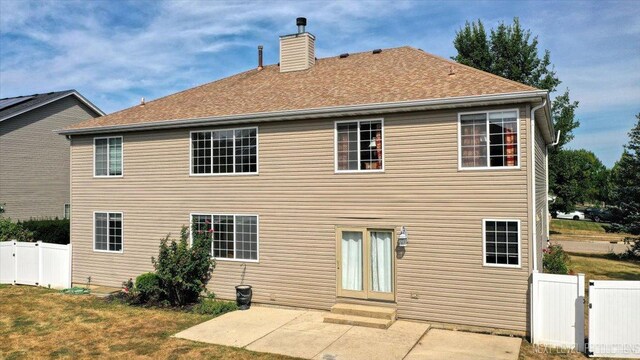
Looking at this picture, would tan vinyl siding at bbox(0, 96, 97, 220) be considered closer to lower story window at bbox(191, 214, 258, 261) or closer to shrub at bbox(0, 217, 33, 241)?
shrub at bbox(0, 217, 33, 241)

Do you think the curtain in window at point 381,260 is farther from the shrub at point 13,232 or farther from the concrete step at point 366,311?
the shrub at point 13,232

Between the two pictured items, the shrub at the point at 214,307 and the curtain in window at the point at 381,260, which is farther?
the shrub at the point at 214,307

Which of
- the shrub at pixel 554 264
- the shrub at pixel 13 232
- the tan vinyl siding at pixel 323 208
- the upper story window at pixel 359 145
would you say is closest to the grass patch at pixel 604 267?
the shrub at pixel 554 264

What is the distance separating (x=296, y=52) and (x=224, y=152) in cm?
488

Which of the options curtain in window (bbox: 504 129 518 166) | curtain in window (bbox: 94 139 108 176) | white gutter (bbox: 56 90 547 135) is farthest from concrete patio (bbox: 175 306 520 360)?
curtain in window (bbox: 94 139 108 176)

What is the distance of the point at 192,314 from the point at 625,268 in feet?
57.4

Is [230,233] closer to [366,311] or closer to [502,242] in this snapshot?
[366,311]

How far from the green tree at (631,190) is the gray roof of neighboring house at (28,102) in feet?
98.0

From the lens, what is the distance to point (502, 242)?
34.0 ft

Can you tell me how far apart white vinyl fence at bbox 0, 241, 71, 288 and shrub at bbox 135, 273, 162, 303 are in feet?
13.6

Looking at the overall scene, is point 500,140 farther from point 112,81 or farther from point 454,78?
point 112,81

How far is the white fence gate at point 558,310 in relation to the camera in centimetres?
918

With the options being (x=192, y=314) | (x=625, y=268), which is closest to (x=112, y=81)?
(x=192, y=314)

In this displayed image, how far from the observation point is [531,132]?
10.1 meters
